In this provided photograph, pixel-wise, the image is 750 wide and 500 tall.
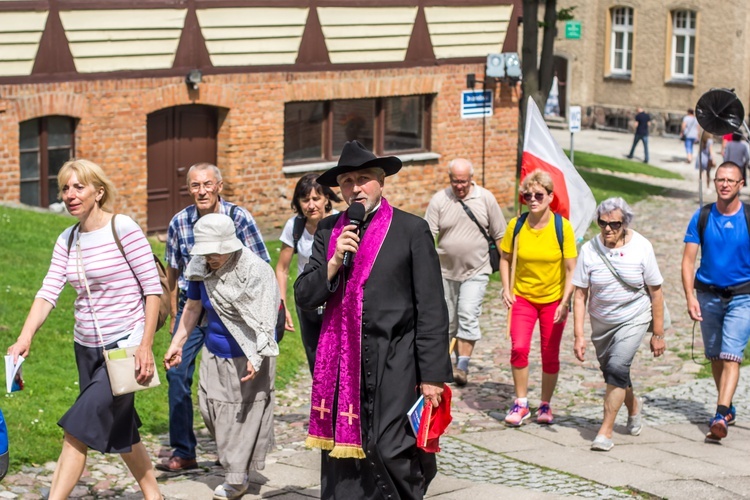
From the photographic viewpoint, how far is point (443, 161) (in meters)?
21.5

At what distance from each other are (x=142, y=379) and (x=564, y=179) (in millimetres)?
4985

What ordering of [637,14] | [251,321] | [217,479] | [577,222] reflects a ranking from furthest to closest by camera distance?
[637,14] → [577,222] → [217,479] → [251,321]

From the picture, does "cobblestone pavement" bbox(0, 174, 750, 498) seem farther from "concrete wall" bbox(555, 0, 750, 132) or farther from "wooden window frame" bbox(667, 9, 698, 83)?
"wooden window frame" bbox(667, 9, 698, 83)

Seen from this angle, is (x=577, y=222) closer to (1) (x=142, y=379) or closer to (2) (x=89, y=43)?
(1) (x=142, y=379)

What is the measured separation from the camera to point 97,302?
7078 millimetres

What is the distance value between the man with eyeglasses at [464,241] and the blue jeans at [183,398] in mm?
3165

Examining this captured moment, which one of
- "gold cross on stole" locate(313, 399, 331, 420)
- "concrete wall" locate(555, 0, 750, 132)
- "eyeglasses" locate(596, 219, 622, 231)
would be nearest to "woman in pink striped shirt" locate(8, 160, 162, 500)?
"gold cross on stole" locate(313, 399, 331, 420)

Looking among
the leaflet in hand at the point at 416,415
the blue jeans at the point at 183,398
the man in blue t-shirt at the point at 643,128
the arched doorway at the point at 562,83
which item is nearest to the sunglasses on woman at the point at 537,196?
the blue jeans at the point at 183,398

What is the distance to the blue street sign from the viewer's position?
21.2 meters

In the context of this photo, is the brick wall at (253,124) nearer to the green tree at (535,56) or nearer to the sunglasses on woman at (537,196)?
the green tree at (535,56)

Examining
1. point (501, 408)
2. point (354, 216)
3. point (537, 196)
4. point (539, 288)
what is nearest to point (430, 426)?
point (354, 216)

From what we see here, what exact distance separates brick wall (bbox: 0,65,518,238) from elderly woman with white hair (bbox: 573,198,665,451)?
9.48 m

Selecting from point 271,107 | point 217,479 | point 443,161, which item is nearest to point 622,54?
point 443,161

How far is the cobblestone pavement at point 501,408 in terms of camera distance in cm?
834
